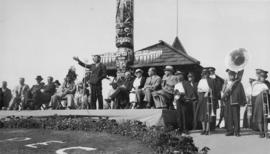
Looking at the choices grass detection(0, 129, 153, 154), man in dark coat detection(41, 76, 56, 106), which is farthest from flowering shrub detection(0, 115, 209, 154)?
man in dark coat detection(41, 76, 56, 106)

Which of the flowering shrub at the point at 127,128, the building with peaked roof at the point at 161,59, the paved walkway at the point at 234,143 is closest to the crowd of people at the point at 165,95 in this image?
the paved walkway at the point at 234,143

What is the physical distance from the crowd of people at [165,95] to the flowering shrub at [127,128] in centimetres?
110

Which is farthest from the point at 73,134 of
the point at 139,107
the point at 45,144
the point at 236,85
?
the point at 236,85

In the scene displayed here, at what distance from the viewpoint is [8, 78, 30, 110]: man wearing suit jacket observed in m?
16.0

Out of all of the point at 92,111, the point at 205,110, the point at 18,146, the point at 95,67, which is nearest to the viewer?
the point at 18,146

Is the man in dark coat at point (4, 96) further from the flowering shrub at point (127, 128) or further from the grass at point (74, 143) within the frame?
the grass at point (74, 143)

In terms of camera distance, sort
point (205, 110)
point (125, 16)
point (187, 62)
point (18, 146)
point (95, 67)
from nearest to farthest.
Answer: point (18, 146) → point (205, 110) → point (95, 67) → point (125, 16) → point (187, 62)

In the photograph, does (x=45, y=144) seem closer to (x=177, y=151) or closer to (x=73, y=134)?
(x=73, y=134)

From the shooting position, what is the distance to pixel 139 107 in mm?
13422

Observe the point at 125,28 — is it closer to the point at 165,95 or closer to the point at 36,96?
the point at 36,96

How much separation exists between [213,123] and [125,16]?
6.07 meters

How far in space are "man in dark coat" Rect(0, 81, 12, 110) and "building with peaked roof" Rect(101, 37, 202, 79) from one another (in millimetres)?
5428

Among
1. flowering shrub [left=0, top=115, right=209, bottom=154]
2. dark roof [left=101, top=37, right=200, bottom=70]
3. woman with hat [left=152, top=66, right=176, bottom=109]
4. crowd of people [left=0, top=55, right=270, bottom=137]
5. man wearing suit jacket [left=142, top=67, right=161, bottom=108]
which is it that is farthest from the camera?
dark roof [left=101, top=37, right=200, bottom=70]

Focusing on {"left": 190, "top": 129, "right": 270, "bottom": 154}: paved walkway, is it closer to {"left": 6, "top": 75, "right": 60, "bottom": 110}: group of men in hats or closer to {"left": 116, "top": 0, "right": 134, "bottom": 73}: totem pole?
{"left": 116, "top": 0, "right": 134, "bottom": 73}: totem pole
